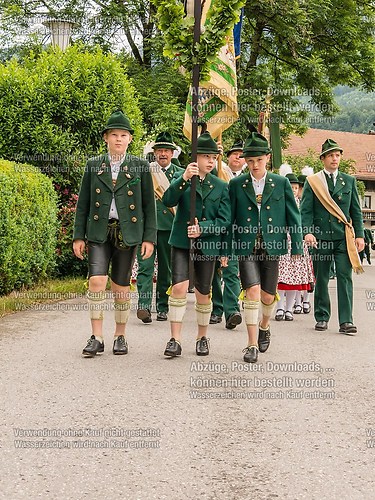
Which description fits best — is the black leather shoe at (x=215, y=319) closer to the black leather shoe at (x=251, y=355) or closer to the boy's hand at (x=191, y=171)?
the black leather shoe at (x=251, y=355)

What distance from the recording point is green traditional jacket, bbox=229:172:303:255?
26.1 feet

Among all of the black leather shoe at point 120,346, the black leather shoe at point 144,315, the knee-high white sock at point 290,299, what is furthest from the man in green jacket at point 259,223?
the knee-high white sock at point 290,299

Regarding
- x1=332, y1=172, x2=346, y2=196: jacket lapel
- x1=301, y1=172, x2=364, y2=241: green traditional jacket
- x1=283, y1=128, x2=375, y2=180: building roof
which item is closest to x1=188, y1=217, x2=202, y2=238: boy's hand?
x1=301, y1=172, x2=364, y2=241: green traditional jacket

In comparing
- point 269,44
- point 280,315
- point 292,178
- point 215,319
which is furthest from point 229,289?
point 269,44

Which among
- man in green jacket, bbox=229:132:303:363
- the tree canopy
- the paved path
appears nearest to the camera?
the paved path

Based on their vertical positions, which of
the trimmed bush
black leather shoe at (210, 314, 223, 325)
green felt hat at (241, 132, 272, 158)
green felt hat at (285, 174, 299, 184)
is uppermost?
the trimmed bush

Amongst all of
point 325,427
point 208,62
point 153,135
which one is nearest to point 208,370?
point 325,427

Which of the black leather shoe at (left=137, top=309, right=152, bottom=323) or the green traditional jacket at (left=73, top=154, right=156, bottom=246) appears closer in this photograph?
the green traditional jacket at (left=73, top=154, right=156, bottom=246)

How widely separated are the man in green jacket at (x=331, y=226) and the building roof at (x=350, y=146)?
4311cm

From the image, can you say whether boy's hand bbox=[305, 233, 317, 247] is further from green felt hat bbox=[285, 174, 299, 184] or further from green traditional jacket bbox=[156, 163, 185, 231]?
green felt hat bbox=[285, 174, 299, 184]

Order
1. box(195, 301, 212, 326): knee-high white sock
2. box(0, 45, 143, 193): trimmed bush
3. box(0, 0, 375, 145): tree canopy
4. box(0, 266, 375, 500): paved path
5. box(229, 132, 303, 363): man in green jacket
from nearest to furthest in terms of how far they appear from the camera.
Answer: box(0, 266, 375, 500): paved path
box(229, 132, 303, 363): man in green jacket
box(195, 301, 212, 326): knee-high white sock
box(0, 45, 143, 193): trimmed bush
box(0, 0, 375, 145): tree canopy

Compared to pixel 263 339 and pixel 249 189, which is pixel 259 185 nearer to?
pixel 249 189

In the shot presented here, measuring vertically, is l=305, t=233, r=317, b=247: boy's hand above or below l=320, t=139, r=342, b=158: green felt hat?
below

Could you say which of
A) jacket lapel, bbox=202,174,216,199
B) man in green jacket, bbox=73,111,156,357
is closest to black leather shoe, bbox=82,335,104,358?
man in green jacket, bbox=73,111,156,357
